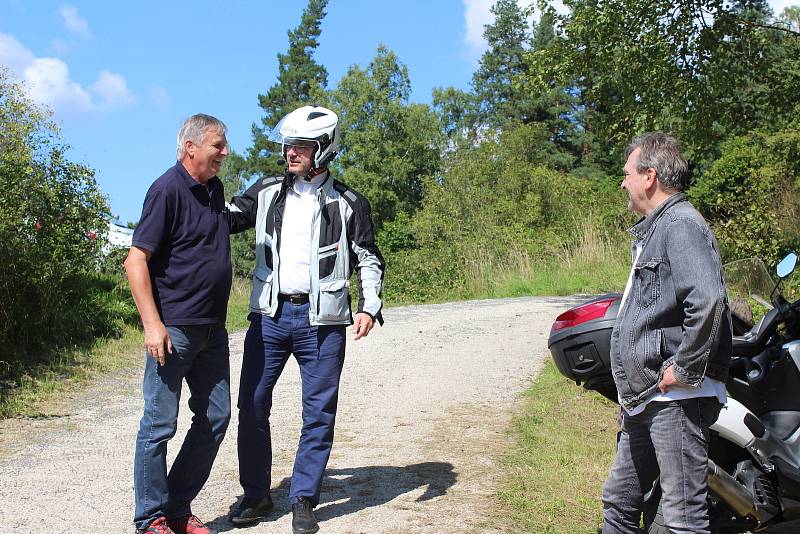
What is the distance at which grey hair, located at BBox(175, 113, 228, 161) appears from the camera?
4273 mm

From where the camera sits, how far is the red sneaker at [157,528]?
4.13m

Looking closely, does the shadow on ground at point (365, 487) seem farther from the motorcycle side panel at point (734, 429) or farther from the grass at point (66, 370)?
the grass at point (66, 370)

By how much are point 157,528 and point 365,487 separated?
4.89 ft

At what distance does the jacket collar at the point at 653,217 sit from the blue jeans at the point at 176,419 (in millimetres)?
2064

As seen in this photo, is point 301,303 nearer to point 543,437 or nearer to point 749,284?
point 749,284

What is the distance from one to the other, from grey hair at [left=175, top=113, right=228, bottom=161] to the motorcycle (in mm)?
1938

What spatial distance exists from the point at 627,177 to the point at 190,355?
7.13 ft

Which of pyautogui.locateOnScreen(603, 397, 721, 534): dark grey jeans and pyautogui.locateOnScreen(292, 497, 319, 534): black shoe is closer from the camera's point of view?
pyautogui.locateOnScreen(603, 397, 721, 534): dark grey jeans

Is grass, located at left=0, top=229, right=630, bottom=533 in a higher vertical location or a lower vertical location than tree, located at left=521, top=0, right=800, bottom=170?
lower

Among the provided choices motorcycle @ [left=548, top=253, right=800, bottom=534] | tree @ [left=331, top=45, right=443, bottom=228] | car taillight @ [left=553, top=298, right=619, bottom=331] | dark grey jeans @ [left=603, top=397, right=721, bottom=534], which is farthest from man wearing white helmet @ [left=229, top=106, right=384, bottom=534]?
tree @ [left=331, top=45, right=443, bottom=228]

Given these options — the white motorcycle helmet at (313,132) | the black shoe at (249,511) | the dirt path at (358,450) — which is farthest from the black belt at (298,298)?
the dirt path at (358,450)

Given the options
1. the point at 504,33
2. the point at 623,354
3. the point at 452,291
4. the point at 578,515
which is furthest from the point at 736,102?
the point at 504,33

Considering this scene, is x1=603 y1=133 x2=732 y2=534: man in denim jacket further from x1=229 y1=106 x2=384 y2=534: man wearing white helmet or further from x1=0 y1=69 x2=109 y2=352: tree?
x1=0 y1=69 x2=109 y2=352: tree

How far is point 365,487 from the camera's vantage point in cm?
531
